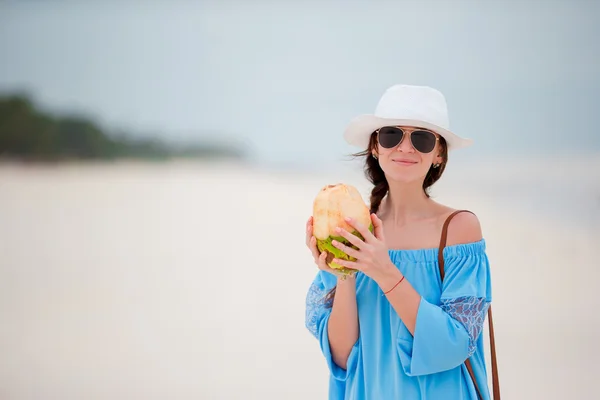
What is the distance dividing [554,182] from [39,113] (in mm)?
4342

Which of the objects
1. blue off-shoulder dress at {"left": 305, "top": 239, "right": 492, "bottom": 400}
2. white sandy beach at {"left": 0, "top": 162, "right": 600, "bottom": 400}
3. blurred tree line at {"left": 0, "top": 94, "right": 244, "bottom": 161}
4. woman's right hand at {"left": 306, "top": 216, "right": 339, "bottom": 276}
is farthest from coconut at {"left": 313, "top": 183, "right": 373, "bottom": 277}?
blurred tree line at {"left": 0, "top": 94, "right": 244, "bottom": 161}

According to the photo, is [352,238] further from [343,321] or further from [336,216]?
[343,321]

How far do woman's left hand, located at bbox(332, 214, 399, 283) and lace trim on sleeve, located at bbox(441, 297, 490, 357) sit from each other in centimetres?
15

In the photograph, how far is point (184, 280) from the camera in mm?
4746

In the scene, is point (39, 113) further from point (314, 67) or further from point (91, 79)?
point (314, 67)

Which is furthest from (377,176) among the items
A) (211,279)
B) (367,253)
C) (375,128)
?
(211,279)

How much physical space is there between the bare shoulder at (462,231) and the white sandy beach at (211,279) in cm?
251

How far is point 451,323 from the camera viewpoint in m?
1.31

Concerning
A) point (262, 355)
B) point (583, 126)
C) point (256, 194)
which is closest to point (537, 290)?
point (583, 126)

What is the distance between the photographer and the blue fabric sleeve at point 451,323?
50.9 inches

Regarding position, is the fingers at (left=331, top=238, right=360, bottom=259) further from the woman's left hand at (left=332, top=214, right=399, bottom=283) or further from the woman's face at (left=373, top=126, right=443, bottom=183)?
the woman's face at (left=373, top=126, right=443, bottom=183)

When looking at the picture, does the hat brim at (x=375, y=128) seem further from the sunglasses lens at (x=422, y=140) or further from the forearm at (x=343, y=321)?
the forearm at (x=343, y=321)

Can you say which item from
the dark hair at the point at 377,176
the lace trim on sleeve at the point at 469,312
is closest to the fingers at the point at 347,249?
the lace trim on sleeve at the point at 469,312

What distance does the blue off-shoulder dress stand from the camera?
130 cm
